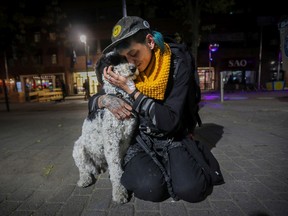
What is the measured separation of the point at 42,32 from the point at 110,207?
29.9 metres

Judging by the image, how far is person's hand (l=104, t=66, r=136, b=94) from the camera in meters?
1.91

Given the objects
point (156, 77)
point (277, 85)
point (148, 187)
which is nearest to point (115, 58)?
point (156, 77)

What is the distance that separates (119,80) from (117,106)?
249 mm

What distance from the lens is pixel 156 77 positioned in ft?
6.74

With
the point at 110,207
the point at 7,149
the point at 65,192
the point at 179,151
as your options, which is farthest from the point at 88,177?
the point at 7,149

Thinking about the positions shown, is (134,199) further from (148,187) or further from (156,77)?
(156,77)

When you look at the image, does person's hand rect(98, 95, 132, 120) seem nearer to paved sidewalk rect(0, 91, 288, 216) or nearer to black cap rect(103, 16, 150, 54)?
black cap rect(103, 16, 150, 54)

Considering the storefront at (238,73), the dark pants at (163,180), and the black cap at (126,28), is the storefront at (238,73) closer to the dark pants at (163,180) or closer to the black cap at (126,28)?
the dark pants at (163,180)

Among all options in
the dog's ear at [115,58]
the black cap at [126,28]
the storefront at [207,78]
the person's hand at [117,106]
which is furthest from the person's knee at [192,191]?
the storefront at [207,78]

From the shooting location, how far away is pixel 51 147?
13.9 feet

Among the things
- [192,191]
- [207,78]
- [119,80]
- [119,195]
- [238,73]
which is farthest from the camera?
[207,78]

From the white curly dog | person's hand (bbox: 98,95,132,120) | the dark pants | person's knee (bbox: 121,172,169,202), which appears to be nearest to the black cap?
the white curly dog

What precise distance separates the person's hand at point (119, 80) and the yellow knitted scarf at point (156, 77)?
0.38 feet

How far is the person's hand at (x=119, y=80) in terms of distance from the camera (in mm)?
1909
